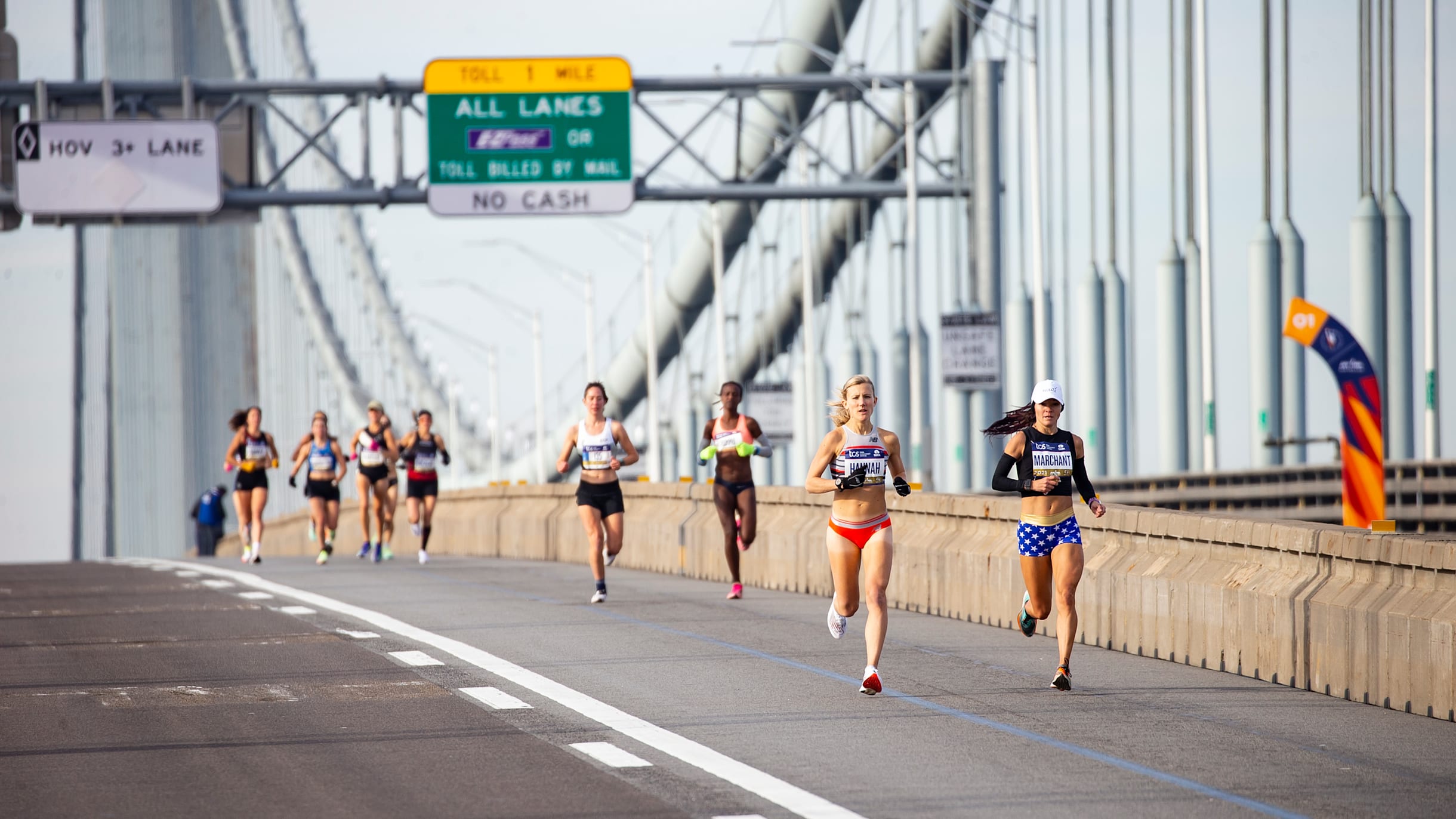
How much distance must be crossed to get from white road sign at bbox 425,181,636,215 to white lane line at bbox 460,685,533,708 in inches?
867

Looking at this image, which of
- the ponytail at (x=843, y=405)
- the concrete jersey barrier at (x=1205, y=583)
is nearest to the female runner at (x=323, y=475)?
the concrete jersey barrier at (x=1205, y=583)

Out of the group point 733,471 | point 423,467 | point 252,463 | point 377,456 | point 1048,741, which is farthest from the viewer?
point 423,467

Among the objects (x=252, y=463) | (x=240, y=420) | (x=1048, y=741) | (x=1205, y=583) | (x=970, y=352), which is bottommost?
(x=1048, y=741)

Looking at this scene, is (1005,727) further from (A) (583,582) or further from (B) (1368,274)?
(B) (1368,274)

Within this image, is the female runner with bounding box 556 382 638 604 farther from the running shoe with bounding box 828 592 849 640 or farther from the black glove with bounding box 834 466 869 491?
the black glove with bounding box 834 466 869 491

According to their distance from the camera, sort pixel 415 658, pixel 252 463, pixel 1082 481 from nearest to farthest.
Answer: pixel 1082 481
pixel 415 658
pixel 252 463

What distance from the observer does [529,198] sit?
3269cm

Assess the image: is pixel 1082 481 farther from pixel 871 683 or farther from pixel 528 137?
pixel 528 137

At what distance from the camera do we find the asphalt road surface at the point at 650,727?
778cm

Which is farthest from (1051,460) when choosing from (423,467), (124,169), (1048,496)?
(124,169)

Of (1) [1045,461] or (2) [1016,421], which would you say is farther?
(2) [1016,421]

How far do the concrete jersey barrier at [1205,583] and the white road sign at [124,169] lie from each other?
585 inches

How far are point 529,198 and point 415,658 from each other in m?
20.8

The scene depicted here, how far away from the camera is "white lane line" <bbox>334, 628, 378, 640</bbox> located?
1378 cm
